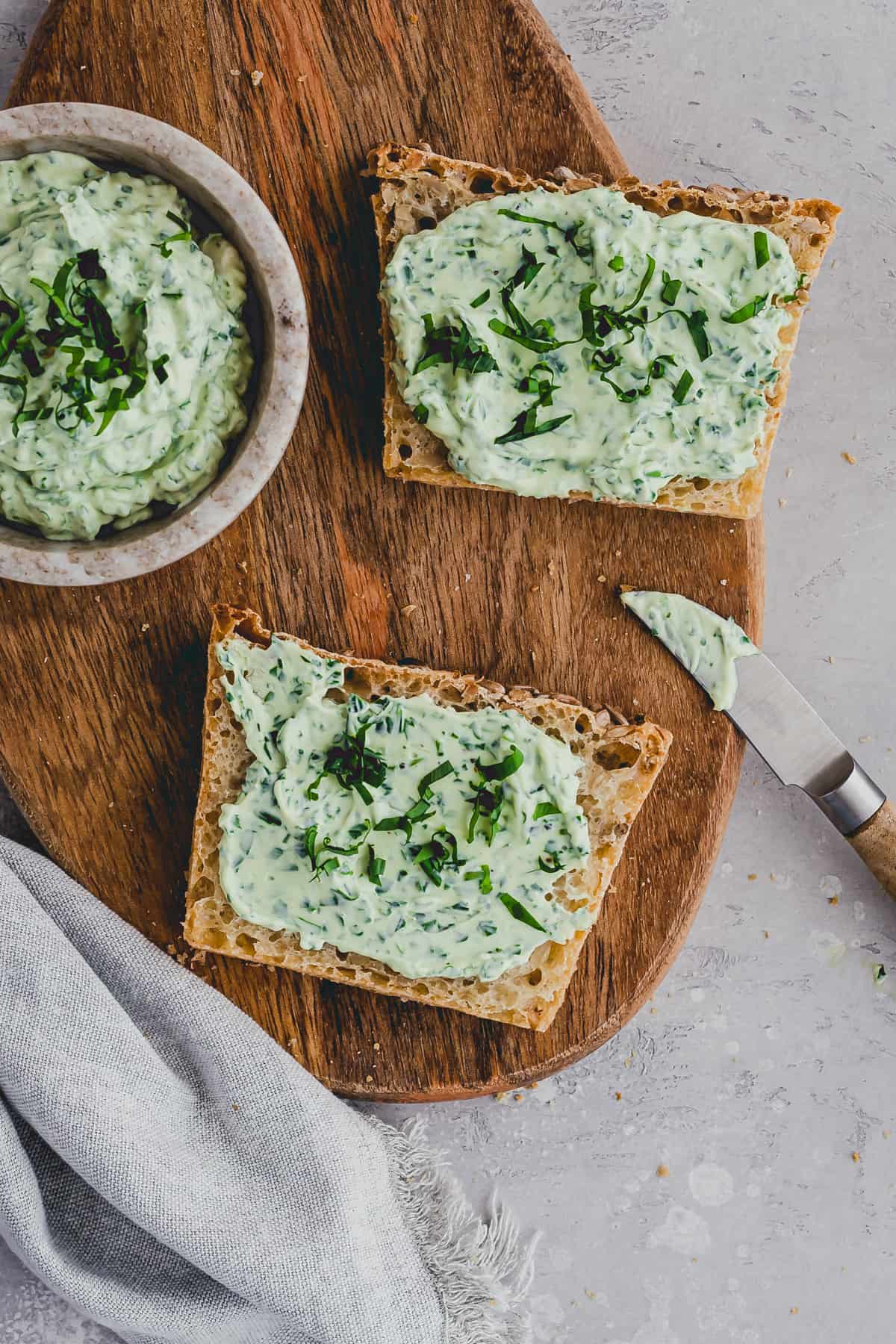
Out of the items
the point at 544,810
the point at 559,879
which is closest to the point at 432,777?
the point at 544,810

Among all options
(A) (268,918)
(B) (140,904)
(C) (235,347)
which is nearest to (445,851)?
(A) (268,918)

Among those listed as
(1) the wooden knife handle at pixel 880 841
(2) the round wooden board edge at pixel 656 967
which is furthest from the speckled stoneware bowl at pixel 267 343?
→ (1) the wooden knife handle at pixel 880 841

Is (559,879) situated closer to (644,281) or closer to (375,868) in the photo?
(375,868)

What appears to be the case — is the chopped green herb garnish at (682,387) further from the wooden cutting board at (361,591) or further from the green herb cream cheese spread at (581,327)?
the wooden cutting board at (361,591)

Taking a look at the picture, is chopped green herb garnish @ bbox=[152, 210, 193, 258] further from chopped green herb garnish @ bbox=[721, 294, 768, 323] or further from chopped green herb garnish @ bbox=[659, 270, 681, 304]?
chopped green herb garnish @ bbox=[721, 294, 768, 323]

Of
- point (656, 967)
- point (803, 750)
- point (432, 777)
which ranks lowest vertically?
point (656, 967)

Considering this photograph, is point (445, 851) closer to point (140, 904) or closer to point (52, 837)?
point (140, 904)
